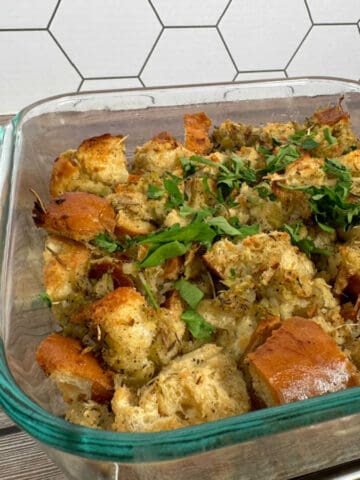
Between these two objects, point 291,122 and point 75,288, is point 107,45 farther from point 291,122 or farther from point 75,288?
point 75,288

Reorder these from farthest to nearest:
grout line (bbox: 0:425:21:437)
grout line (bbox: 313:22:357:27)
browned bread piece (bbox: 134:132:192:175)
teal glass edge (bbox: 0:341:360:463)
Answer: grout line (bbox: 313:22:357:27) → browned bread piece (bbox: 134:132:192:175) → grout line (bbox: 0:425:21:437) → teal glass edge (bbox: 0:341:360:463)

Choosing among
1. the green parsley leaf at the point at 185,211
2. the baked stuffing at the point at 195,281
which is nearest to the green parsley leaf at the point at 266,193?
the baked stuffing at the point at 195,281

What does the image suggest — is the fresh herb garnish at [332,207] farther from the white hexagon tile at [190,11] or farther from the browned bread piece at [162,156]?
the white hexagon tile at [190,11]

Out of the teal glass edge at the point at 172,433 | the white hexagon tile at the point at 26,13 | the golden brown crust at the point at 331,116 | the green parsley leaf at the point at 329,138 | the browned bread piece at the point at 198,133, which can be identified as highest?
the white hexagon tile at the point at 26,13

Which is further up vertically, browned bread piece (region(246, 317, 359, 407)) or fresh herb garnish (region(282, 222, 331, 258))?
fresh herb garnish (region(282, 222, 331, 258))

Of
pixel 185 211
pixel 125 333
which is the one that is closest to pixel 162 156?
pixel 185 211

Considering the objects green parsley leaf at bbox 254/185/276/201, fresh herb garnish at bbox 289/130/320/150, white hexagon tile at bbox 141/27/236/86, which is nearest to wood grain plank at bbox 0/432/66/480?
green parsley leaf at bbox 254/185/276/201

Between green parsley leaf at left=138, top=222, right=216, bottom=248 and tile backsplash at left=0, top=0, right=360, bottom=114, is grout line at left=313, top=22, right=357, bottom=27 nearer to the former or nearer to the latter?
tile backsplash at left=0, top=0, right=360, bottom=114

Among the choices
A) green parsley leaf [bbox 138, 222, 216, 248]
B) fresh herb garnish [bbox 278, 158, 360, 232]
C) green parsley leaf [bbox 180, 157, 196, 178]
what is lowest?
fresh herb garnish [bbox 278, 158, 360, 232]
